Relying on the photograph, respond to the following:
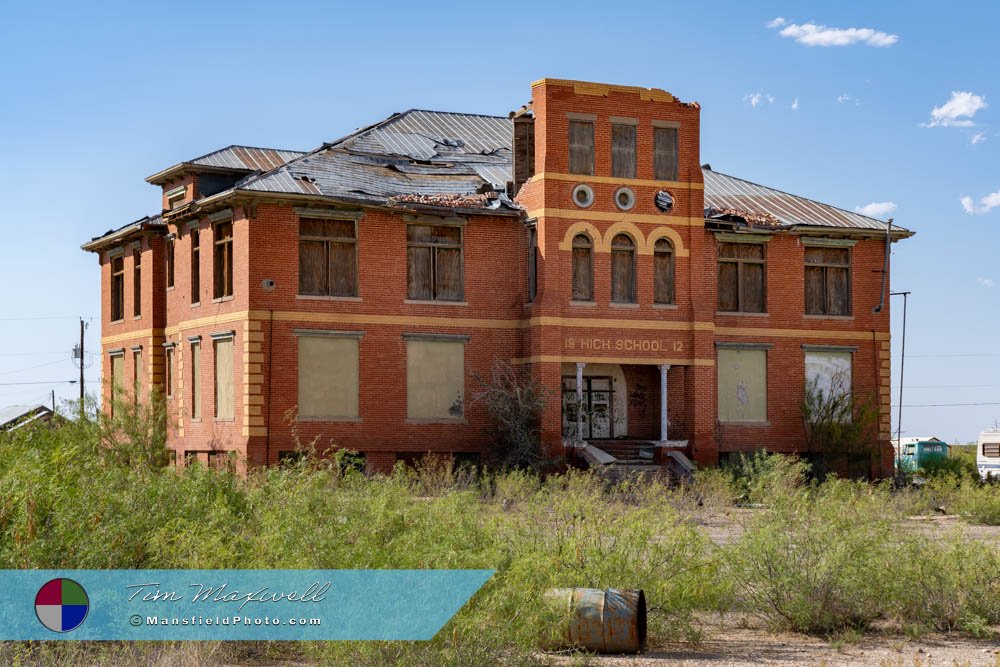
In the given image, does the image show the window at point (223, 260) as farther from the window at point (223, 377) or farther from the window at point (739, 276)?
the window at point (739, 276)

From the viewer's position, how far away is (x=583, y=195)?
3519 centimetres

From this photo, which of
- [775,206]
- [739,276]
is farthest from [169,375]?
[775,206]

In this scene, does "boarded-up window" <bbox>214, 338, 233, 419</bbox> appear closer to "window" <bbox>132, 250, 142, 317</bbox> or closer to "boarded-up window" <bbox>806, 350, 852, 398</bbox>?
"window" <bbox>132, 250, 142, 317</bbox>

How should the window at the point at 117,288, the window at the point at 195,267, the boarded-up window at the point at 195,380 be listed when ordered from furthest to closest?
the window at the point at 117,288 < the window at the point at 195,267 < the boarded-up window at the point at 195,380

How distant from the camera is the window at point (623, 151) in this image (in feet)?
117

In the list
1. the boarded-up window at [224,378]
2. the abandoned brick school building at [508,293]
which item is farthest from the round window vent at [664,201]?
the boarded-up window at [224,378]

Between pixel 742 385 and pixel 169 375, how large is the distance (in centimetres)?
1653

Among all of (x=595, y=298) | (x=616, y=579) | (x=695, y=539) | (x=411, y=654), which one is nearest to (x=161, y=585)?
(x=411, y=654)

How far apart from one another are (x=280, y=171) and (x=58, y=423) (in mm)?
8648

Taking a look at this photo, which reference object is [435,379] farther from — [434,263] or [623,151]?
[623,151]

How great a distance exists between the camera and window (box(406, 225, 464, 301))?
34.8m

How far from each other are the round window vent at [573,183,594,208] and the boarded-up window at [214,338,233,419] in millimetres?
9771

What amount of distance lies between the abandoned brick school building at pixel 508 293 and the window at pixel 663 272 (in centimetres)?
5

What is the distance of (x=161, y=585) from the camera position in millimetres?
12086
